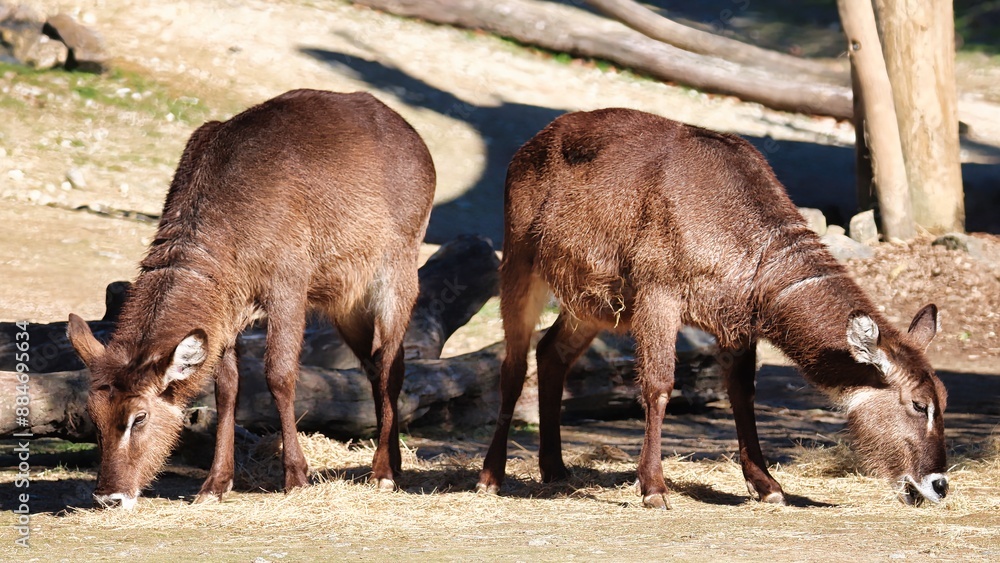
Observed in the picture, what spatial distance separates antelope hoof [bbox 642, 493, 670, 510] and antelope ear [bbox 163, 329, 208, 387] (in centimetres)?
254

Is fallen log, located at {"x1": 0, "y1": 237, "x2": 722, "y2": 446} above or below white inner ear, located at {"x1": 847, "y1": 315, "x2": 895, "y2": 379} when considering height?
below

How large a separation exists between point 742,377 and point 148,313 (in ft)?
11.3

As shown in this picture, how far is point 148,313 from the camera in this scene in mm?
6422

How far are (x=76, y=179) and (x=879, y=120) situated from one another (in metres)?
9.81

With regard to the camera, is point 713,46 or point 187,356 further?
point 713,46

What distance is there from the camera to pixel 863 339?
6027mm

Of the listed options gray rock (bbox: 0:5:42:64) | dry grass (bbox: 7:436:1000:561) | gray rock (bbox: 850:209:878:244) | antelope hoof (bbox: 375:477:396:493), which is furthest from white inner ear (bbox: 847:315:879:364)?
gray rock (bbox: 0:5:42:64)

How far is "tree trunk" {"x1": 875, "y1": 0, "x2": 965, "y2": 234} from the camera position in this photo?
14.0 meters

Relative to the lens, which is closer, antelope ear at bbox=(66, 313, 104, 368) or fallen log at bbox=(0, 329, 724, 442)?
antelope ear at bbox=(66, 313, 104, 368)

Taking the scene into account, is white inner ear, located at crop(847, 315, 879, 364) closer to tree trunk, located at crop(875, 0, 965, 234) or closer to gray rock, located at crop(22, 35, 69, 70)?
tree trunk, located at crop(875, 0, 965, 234)

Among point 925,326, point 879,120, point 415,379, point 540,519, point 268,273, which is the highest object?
point 879,120

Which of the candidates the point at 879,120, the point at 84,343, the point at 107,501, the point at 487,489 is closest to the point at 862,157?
the point at 879,120

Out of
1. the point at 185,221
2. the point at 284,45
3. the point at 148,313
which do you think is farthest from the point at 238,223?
the point at 284,45

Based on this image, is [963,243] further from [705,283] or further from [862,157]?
[705,283]
